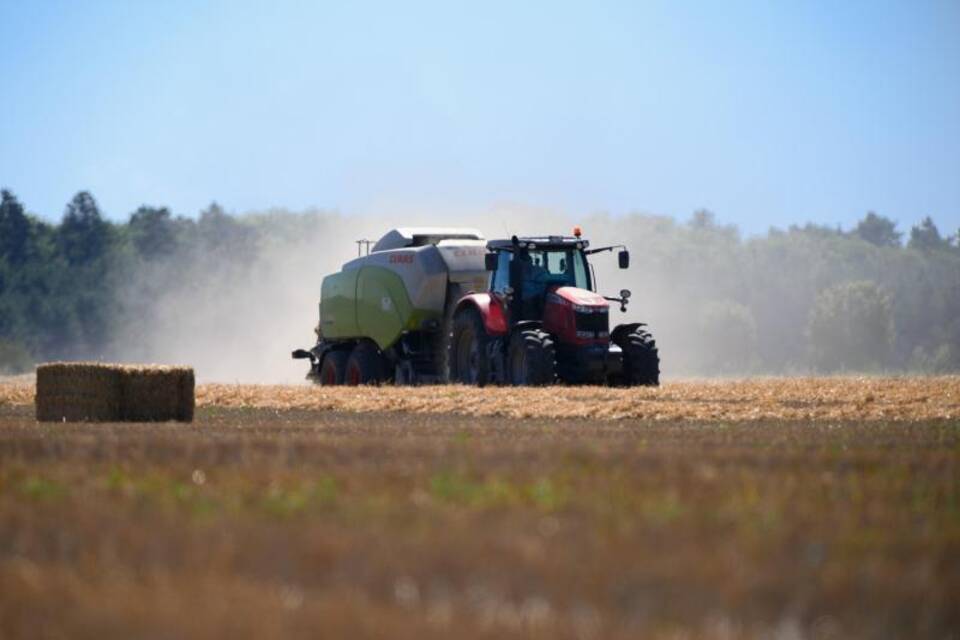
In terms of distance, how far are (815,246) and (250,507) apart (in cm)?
10878

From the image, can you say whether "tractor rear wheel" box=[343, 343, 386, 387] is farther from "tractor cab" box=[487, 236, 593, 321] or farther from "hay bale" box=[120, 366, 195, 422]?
"hay bale" box=[120, 366, 195, 422]

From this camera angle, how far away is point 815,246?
11481 cm

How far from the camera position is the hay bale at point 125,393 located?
19.9m

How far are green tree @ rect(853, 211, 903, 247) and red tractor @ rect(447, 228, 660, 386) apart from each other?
398 ft

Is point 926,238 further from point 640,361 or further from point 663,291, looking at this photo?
point 640,361

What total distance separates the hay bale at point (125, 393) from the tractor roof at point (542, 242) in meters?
8.64

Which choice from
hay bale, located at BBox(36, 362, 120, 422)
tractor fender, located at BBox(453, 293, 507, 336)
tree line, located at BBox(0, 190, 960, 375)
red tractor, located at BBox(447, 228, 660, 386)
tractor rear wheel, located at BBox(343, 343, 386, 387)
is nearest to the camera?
hay bale, located at BBox(36, 362, 120, 422)

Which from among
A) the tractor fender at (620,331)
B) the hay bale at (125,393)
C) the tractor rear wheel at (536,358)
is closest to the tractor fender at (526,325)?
the tractor rear wheel at (536,358)

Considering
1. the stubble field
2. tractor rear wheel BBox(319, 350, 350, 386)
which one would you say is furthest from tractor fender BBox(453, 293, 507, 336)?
the stubble field

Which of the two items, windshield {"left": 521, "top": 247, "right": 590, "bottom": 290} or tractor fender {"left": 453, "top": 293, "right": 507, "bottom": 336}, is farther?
windshield {"left": 521, "top": 247, "right": 590, "bottom": 290}

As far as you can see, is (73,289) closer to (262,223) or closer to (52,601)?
(262,223)

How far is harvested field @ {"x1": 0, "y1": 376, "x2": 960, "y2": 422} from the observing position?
2062cm

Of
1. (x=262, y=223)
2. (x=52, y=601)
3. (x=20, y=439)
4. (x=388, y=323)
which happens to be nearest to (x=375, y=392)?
(x=388, y=323)

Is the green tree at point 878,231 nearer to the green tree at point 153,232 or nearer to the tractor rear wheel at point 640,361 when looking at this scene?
the green tree at point 153,232
